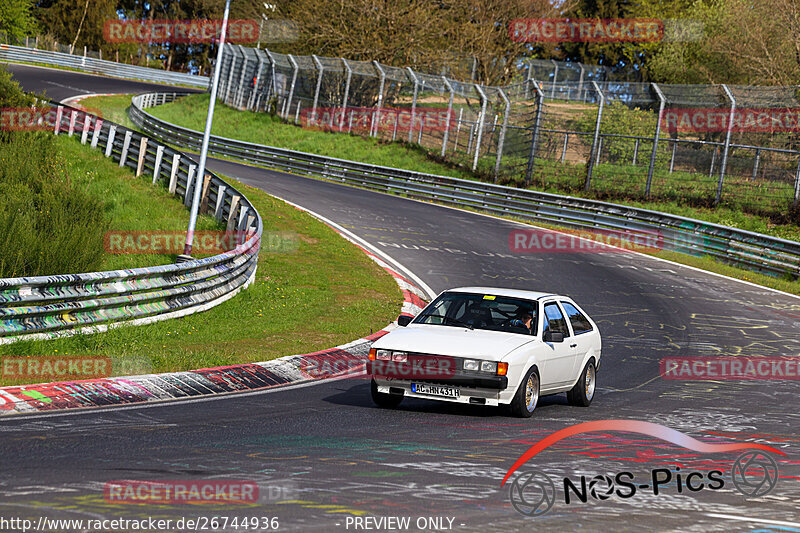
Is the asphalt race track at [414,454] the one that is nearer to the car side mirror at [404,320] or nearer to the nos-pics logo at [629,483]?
the nos-pics logo at [629,483]

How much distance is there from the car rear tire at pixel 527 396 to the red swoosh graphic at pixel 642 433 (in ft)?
1.92

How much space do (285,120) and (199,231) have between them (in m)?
29.9

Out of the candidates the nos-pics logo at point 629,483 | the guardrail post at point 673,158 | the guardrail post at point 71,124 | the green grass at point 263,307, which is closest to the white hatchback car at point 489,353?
the nos-pics logo at point 629,483

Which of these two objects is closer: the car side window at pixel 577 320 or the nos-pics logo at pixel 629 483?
the nos-pics logo at pixel 629 483

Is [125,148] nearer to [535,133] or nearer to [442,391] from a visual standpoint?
[535,133]

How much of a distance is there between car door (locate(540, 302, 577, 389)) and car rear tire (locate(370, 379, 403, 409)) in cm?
168

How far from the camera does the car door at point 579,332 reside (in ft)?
37.5

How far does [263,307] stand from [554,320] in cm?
794

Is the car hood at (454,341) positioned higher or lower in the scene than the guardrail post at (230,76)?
lower

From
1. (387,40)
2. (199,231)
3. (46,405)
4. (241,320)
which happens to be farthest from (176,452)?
(387,40)

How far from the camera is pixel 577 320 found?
12086mm

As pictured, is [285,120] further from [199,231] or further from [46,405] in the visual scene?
[46,405]

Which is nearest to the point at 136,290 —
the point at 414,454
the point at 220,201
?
the point at 414,454

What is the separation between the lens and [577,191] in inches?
1446
